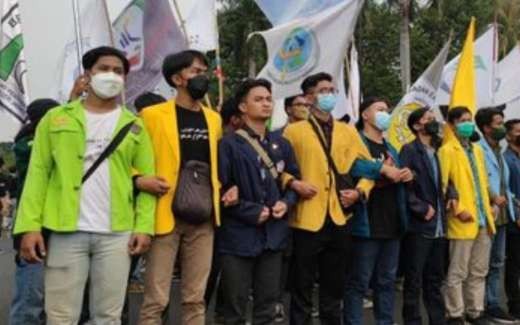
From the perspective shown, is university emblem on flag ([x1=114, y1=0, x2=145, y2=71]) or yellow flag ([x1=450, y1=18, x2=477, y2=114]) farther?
university emblem on flag ([x1=114, y1=0, x2=145, y2=71])

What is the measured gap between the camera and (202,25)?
30.5 feet

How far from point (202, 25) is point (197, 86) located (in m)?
4.67

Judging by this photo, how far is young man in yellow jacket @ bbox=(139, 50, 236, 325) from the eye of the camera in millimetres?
4703

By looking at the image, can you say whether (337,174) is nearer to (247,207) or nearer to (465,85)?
(247,207)

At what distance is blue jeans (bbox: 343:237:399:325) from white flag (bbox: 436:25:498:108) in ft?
14.6

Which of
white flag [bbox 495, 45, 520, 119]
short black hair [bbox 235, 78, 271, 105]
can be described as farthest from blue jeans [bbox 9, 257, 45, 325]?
white flag [bbox 495, 45, 520, 119]

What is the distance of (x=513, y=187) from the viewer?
7.23 m

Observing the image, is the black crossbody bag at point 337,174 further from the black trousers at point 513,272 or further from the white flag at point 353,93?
the white flag at point 353,93

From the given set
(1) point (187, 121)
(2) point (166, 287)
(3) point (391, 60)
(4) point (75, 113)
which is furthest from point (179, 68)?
(3) point (391, 60)

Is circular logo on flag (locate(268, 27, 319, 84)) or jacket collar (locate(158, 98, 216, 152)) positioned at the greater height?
circular logo on flag (locate(268, 27, 319, 84))

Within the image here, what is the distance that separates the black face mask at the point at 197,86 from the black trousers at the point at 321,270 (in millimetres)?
1212

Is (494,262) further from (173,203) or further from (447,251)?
(173,203)

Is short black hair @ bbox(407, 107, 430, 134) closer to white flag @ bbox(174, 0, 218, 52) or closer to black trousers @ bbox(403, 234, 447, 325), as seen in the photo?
black trousers @ bbox(403, 234, 447, 325)

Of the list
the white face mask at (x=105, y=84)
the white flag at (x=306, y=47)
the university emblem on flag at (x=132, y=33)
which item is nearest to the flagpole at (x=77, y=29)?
the university emblem on flag at (x=132, y=33)
